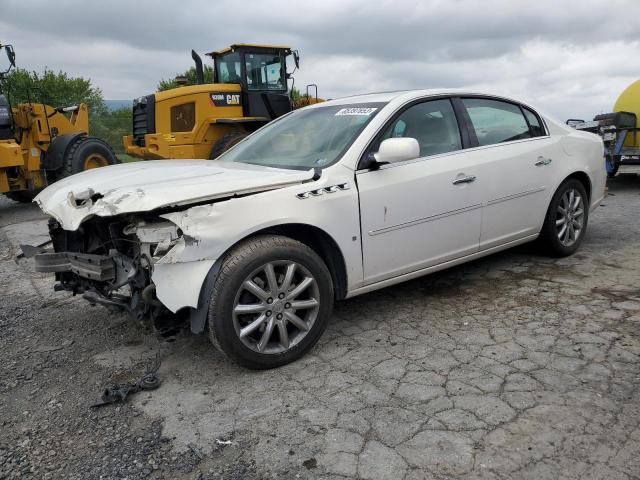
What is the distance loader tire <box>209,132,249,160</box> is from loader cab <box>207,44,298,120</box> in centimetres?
71

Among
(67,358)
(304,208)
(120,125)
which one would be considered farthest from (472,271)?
(120,125)

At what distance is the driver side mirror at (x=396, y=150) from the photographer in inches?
132

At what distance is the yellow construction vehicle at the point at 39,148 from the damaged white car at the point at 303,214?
6560 mm

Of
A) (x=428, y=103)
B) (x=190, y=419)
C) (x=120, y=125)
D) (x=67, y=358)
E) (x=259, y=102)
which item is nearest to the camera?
(x=190, y=419)

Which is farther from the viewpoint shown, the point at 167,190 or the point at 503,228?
the point at 503,228

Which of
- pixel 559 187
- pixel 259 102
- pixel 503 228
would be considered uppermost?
pixel 259 102

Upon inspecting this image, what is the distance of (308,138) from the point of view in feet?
12.8

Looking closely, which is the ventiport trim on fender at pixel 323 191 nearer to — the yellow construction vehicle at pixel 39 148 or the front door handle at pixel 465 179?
the front door handle at pixel 465 179

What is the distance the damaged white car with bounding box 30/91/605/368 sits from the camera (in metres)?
2.89

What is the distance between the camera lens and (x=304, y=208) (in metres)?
3.16

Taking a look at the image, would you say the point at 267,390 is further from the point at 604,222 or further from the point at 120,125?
the point at 120,125

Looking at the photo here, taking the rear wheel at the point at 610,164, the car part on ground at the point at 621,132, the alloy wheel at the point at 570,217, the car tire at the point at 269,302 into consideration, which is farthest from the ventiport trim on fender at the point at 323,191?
the rear wheel at the point at 610,164

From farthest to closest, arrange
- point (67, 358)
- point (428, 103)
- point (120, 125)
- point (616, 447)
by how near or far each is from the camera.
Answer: point (120, 125) → point (428, 103) → point (67, 358) → point (616, 447)

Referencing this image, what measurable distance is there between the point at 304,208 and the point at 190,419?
4.35 feet
